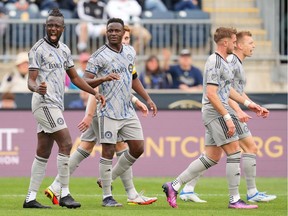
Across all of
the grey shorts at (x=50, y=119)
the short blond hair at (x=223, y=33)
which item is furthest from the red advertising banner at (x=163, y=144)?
the grey shorts at (x=50, y=119)

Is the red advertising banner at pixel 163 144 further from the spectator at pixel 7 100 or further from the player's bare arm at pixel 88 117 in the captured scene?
the player's bare arm at pixel 88 117

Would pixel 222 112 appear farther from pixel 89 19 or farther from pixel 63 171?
pixel 89 19

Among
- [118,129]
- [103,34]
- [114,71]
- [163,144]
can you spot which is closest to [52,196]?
[118,129]

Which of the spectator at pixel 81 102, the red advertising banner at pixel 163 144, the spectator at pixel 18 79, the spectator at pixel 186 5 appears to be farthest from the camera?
the spectator at pixel 186 5

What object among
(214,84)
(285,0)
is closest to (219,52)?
(214,84)

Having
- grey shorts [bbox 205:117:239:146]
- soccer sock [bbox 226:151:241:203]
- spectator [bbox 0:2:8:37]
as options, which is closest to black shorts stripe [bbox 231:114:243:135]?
grey shorts [bbox 205:117:239:146]

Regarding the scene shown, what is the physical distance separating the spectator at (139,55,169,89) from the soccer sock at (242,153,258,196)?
8381mm

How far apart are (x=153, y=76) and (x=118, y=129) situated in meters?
9.86

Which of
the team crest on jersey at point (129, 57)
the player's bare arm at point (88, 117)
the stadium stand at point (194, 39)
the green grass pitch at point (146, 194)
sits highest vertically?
the stadium stand at point (194, 39)

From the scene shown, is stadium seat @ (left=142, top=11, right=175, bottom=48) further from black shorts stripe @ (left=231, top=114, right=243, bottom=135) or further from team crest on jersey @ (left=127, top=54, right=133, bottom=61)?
team crest on jersey @ (left=127, top=54, right=133, bottom=61)

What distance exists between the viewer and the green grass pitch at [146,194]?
13.0 metres

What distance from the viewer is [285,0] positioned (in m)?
26.5

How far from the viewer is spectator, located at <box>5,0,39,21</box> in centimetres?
2530

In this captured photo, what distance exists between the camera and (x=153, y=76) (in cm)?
2370
